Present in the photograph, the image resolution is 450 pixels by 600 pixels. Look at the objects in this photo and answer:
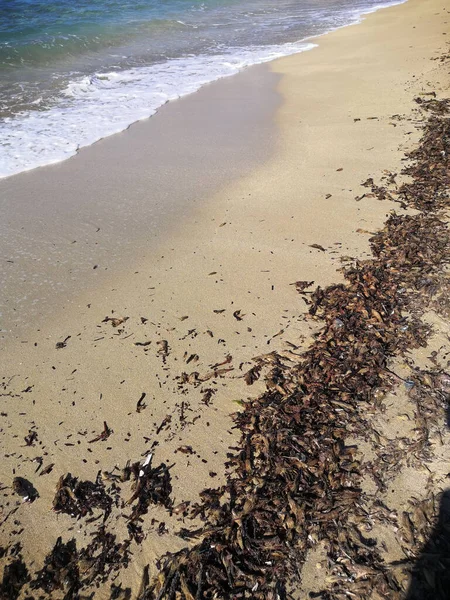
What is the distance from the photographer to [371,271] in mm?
3986

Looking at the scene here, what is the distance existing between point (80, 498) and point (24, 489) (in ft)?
1.16

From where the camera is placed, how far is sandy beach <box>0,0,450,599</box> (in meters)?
2.69

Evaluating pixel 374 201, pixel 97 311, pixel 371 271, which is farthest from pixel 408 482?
pixel 374 201

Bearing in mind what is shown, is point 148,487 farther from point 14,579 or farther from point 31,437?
point 31,437

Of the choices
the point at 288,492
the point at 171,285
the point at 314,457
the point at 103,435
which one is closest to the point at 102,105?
the point at 171,285

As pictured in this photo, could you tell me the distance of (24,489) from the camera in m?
2.63

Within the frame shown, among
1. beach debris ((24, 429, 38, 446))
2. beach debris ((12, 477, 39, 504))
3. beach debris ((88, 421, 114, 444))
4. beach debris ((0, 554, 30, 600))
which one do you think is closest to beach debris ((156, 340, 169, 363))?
beach debris ((88, 421, 114, 444))

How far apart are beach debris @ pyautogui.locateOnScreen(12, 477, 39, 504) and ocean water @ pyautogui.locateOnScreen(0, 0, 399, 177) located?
483 cm

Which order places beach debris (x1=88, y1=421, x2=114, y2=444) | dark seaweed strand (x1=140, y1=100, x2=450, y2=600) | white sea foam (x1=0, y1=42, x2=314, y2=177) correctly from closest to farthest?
dark seaweed strand (x1=140, y1=100, x2=450, y2=600)
beach debris (x1=88, y1=421, x2=114, y2=444)
white sea foam (x1=0, y1=42, x2=314, y2=177)

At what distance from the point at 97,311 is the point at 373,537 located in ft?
8.66

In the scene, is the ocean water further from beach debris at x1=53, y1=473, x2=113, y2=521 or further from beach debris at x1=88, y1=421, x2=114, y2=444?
beach debris at x1=53, y1=473, x2=113, y2=521

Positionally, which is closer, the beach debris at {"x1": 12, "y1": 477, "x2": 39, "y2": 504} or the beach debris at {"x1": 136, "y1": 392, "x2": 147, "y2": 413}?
the beach debris at {"x1": 12, "y1": 477, "x2": 39, "y2": 504}

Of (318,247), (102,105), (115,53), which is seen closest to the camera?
(318,247)

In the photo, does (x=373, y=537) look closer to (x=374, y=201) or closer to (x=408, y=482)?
(x=408, y=482)
